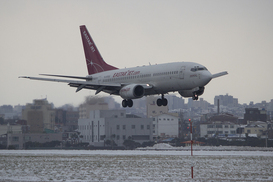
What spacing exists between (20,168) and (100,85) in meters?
16.8

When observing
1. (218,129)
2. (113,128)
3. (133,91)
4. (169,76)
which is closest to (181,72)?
(169,76)

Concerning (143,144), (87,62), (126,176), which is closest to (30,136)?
(143,144)

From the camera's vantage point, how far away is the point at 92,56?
2844 inches

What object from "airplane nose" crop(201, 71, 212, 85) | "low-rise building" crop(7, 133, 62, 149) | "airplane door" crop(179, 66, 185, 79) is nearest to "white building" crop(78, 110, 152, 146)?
"low-rise building" crop(7, 133, 62, 149)

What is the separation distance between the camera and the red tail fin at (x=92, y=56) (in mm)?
69762

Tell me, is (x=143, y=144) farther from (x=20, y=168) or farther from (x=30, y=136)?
(x=20, y=168)

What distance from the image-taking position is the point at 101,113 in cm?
13750

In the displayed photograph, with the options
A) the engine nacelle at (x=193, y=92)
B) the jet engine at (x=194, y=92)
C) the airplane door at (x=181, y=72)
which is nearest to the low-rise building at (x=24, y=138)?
the engine nacelle at (x=193, y=92)

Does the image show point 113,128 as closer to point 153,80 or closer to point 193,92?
point 153,80

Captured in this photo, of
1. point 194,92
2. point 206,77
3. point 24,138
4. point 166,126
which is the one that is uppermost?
point 206,77

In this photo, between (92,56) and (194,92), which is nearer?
(194,92)

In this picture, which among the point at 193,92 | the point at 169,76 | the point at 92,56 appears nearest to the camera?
the point at 169,76

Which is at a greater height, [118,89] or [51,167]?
[118,89]

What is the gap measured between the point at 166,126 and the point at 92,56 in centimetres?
11765
